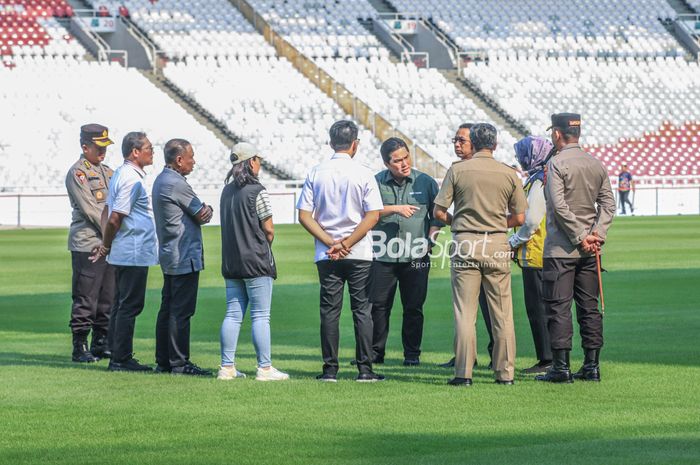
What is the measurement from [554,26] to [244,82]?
617 inches

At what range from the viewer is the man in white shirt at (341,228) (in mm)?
10391

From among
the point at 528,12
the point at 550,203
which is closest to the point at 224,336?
the point at 550,203

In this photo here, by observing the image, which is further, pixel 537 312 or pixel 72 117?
pixel 72 117

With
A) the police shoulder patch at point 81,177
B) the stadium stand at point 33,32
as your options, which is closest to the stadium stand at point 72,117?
the stadium stand at point 33,32

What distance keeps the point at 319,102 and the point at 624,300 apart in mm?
29379

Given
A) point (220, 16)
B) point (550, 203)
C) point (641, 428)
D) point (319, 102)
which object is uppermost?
point (220, 16)

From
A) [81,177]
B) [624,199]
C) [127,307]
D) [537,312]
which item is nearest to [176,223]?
[127,307]

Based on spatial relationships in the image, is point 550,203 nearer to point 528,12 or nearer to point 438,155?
point 438,155

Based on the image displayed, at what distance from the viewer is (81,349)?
471 inches

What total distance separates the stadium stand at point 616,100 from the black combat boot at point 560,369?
125 ft

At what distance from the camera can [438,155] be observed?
147 feet

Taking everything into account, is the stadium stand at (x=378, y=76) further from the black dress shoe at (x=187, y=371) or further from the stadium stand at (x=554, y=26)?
the black dress shoe at (x=187, y=371)

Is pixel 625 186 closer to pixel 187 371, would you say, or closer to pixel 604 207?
pixel 604 207

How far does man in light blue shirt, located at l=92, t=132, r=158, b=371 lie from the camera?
1120 centimetres
